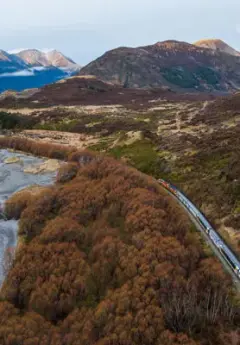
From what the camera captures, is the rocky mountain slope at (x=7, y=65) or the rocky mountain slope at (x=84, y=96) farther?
the rocky mountain slope at (x=7, y=65)

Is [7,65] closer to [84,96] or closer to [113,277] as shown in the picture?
[84,96]

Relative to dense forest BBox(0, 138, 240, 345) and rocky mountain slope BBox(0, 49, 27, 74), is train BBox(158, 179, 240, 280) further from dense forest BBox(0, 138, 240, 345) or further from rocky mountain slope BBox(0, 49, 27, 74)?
rocky mountain slope BBox(0, 49, 27, 74)

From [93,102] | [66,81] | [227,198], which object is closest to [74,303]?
[227,198]

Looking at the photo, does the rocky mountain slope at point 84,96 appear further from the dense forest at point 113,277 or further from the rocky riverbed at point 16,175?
the dense forest at point 113,277

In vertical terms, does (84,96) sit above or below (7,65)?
below

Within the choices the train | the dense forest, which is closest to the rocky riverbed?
the dense forest

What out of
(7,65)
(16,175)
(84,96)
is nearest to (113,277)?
(16,175)

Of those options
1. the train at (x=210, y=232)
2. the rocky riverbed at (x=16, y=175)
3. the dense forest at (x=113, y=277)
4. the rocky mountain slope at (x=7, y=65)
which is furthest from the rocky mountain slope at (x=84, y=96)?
the dense forest at (x=113, y=277)
